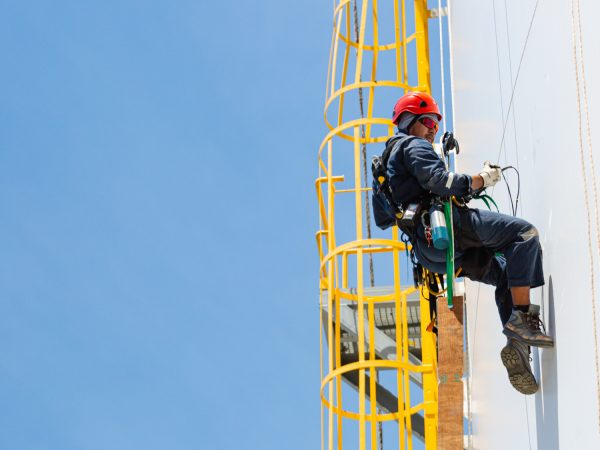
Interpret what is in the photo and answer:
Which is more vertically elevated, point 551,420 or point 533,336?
point 533,336

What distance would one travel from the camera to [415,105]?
23.8ft

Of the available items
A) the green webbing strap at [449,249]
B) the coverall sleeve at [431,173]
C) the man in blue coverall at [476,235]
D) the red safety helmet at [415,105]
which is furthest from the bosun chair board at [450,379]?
the coverall sleeve at [431,173]

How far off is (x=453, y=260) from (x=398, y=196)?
60 centimetres

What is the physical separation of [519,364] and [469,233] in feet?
2.97

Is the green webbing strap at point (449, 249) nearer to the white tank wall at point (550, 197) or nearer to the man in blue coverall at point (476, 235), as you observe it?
the man in blue coverall at point (476, 235)

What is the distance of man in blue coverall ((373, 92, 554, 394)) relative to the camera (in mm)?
6148

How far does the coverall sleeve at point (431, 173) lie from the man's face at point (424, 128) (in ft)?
1.41

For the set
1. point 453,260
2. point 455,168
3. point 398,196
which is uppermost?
point 455,168

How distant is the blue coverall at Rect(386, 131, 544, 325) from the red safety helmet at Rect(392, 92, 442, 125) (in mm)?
148

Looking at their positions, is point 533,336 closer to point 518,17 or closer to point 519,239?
point 519,239

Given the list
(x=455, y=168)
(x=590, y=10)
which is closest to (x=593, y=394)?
(x=590, y=10)

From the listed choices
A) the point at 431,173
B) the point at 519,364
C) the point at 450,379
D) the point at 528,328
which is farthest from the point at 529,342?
the point at 450,379

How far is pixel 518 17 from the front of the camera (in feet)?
23.3

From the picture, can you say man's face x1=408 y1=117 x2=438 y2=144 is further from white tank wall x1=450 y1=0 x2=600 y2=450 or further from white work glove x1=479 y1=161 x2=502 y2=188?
white work glove x1=479 y1=161 x2=502 y2=188
